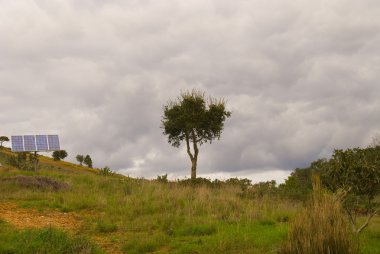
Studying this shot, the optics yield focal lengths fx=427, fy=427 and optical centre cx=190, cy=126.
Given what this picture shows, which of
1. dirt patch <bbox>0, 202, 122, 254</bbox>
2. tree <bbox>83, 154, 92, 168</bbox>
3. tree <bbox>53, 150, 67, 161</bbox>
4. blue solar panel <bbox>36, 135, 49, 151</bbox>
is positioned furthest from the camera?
tree <bbox>83, 154, 92, 168</bbox>

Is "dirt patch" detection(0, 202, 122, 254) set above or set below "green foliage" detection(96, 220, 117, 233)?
above

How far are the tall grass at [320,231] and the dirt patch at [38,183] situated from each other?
47.7 feet

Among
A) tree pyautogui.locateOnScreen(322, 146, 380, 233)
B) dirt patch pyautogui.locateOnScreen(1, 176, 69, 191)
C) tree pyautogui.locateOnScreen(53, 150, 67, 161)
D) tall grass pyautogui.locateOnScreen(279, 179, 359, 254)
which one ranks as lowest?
tall grass pyautogui.locateOnScreen(279, 179, 359, 254)

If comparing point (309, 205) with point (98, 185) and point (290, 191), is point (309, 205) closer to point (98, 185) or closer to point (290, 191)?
point (290, 191)

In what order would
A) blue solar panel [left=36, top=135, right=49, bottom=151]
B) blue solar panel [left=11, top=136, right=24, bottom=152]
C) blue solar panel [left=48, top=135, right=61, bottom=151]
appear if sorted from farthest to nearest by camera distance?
blue solar panel [left=48, top=135, right=61, bottom=151]
blue solar panel [left=11, top=136, right=24, bottom=152]
blue solar panel [left=36, top=135, right=49, bottom=151]

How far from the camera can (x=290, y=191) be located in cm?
2256

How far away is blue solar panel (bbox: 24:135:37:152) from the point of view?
121 ft

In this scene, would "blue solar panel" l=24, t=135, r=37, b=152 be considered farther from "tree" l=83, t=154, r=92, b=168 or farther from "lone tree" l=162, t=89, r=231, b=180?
"tree" l=83, t=154, r=92, b=168

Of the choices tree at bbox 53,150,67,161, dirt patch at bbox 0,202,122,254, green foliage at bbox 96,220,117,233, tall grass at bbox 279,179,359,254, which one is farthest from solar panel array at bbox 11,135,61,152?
tree at bbox 53,150,67,161

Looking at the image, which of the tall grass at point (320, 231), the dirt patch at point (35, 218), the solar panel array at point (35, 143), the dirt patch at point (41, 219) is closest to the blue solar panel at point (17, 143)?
the solar panel array at point (35, 143)

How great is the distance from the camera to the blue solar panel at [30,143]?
36.8 m

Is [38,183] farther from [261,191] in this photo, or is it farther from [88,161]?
[88,161]

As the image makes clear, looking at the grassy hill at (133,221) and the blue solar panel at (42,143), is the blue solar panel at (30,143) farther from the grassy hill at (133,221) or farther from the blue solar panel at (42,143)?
the grassy hill at (133,221)

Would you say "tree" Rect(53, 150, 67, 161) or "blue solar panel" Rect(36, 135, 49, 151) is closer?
"blue solar panel" Rect(36, 135, 49, 151)
